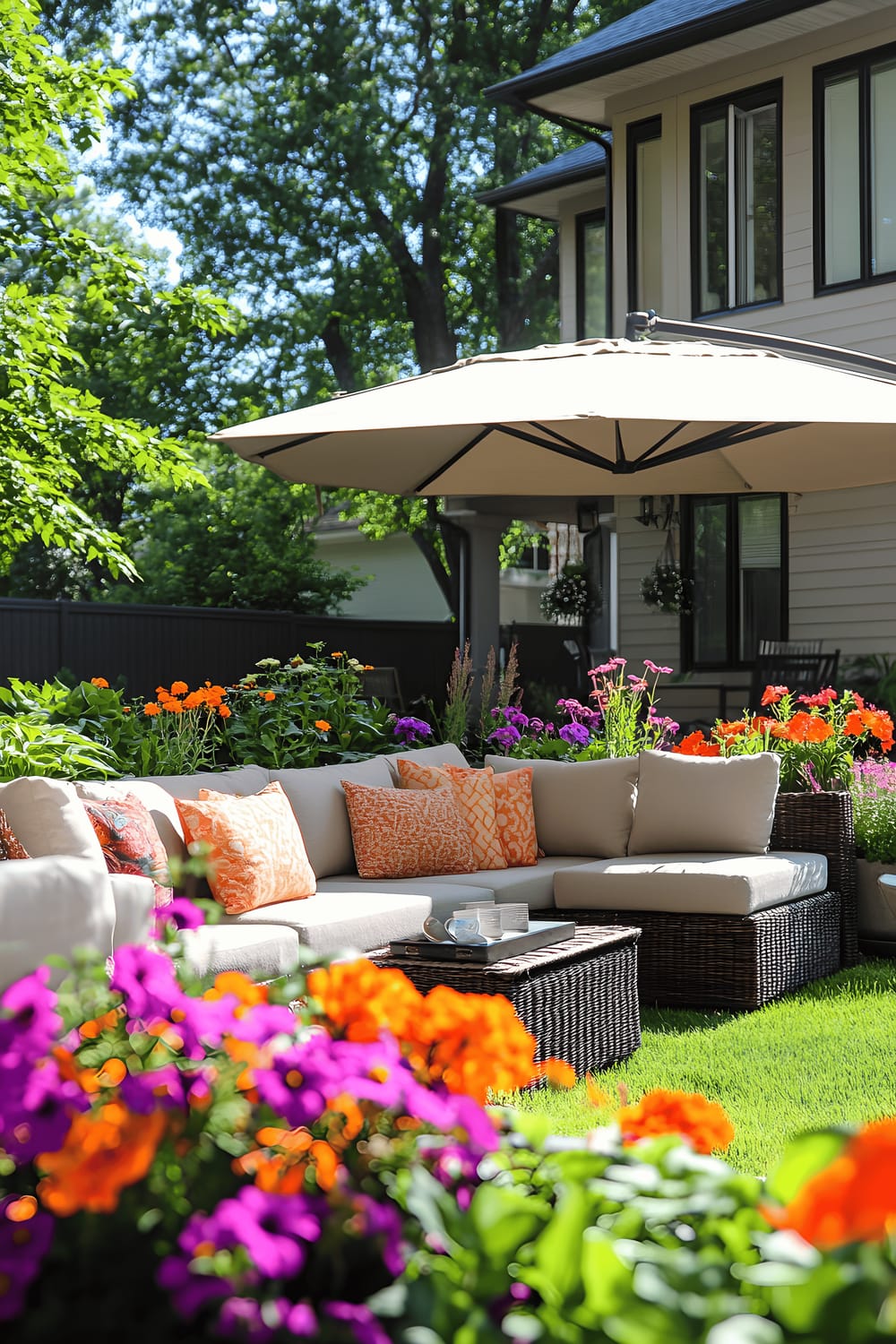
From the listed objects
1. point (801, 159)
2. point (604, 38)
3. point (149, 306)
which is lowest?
point (149, 306)

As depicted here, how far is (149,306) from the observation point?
311 inches

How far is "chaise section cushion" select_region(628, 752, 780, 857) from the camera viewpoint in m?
5.58

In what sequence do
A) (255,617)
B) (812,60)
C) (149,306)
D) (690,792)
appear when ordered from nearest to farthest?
(690,792) → (149,306) → (812,60) → (255,617)

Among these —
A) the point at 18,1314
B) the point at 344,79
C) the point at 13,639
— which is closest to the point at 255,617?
the point at 13,639

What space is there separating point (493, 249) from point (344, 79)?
312cm

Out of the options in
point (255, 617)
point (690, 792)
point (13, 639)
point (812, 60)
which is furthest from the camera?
point (255, 617)

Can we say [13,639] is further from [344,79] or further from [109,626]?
[344,79]

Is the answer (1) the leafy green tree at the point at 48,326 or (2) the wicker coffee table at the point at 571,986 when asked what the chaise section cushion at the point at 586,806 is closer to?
(2) the wicker coffee table at the point at 571,986

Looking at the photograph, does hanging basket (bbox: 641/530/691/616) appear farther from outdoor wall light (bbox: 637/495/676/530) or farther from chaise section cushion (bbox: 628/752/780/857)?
chaise section cushion (bbox: 628/752/780/857)

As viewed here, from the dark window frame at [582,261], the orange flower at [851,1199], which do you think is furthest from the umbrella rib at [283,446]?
the dark window frame at [582,261]

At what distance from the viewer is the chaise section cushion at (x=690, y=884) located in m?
5.02

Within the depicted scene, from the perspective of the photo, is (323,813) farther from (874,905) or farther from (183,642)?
(183,642)

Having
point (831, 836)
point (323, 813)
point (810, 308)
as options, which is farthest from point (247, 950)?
point (810, 308)

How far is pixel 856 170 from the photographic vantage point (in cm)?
1030
